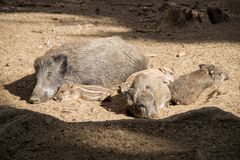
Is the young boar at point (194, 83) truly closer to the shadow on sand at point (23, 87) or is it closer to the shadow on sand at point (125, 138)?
the shadow on sand at point (125, 138)

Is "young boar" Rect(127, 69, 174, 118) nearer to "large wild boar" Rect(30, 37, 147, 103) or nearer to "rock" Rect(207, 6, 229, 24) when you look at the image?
"large wild boar" Rect(30, 37, 147, 103)

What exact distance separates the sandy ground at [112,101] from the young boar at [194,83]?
78mm

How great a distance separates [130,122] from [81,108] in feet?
4.76

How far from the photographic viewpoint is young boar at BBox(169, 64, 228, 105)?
4.67 m

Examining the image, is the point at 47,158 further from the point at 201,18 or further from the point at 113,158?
the point at 201,18

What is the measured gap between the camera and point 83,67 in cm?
504

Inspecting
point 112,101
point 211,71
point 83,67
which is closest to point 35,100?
point 83,67

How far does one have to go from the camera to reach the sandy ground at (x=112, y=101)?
296 centimetres

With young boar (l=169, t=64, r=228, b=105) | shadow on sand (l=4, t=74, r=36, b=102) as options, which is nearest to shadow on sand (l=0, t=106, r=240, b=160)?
young boar (l=169, t=64, r=228, b=105)

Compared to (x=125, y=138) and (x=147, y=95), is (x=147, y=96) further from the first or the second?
(x=125, y=138)

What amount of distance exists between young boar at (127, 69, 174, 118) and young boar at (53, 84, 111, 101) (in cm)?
42

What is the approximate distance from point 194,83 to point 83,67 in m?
1.11

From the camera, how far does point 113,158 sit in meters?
2.79

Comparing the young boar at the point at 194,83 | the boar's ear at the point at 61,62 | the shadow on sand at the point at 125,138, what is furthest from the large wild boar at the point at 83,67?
the shadow on sand at the point at 125,138
